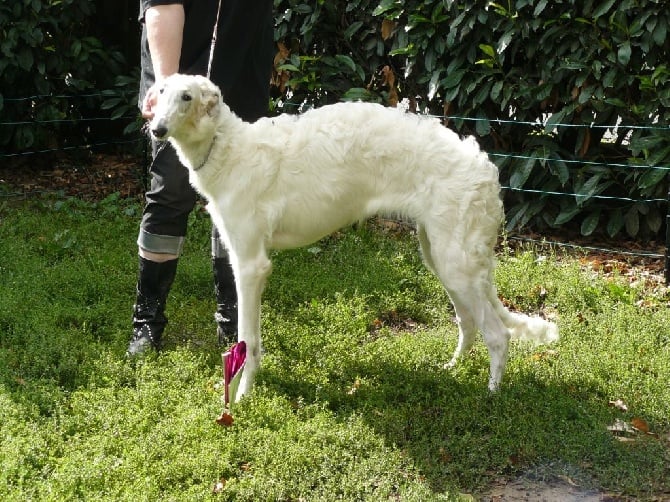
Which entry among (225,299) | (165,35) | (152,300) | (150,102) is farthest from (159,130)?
(225,299)

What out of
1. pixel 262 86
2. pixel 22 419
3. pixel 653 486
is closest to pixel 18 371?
pixel 22 419

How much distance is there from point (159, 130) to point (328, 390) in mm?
1623

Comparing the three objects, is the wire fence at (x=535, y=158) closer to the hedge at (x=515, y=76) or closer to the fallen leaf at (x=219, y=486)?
the hedge at (x=515, y=76)

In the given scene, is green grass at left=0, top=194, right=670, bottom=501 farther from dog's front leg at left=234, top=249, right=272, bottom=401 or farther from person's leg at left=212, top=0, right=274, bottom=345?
person's leg at left=212, top=0, right=274, bottom=345

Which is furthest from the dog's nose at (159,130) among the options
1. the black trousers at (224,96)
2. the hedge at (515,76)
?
the hedge at (515,76)

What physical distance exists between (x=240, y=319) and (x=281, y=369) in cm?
49

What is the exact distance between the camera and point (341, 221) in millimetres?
4664

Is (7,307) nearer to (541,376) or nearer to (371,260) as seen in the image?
(371,260)

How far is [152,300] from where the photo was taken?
513cm

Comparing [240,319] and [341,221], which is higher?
[341,221]

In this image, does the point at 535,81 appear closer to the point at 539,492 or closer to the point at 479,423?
the point at 479,423

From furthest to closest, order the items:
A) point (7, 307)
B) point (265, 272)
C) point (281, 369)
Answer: point (7, 307) → point (281, 369) → point (265, 272)

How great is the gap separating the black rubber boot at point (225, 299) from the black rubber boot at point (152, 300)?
32 centimetres

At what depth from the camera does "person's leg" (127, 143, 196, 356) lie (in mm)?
4918
